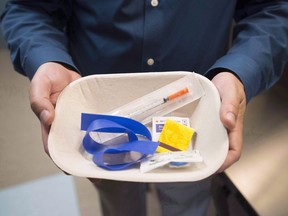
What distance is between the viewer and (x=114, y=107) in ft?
1.59

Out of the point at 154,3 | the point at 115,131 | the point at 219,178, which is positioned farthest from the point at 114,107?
the point at 219,178

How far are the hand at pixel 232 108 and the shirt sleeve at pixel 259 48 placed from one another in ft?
0.07

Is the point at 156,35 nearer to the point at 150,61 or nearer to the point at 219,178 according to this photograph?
the point at 150,61

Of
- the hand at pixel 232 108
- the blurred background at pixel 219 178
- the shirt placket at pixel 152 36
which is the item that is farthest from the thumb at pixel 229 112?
the blurred background at pixel 219 178

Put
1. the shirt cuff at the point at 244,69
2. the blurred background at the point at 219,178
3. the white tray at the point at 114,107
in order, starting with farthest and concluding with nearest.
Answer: the blurred background at the point at 219,178, the shirt cuff at the point at 244,69, the white tray at the point at 114,107

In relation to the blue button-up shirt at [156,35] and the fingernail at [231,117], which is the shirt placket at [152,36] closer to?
the blue button-up shirt at [156,35]

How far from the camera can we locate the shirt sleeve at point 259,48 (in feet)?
1.54

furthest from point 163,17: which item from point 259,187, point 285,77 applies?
point 285,77

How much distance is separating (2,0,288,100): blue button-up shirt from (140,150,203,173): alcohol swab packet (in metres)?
0.14

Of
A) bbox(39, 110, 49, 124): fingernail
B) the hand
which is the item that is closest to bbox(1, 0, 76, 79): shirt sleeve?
bbox(39, 110, 49, 124): fingernail

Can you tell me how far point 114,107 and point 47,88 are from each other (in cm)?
10

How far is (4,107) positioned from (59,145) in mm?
907

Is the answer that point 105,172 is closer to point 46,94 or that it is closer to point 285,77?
point 46,94

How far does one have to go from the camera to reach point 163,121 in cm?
46
